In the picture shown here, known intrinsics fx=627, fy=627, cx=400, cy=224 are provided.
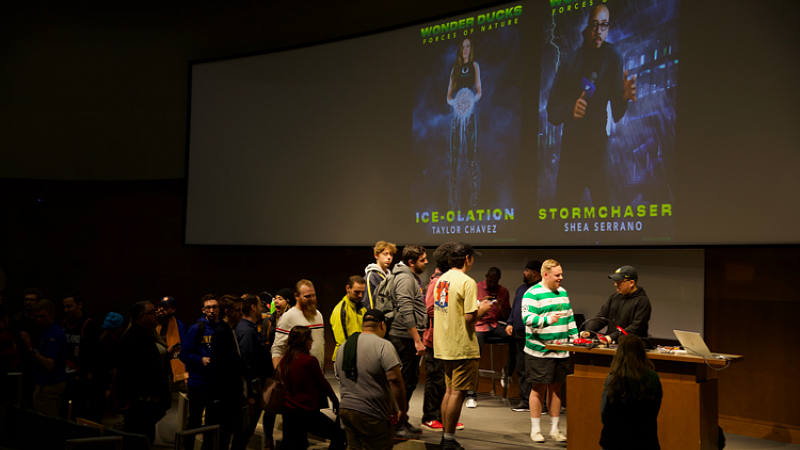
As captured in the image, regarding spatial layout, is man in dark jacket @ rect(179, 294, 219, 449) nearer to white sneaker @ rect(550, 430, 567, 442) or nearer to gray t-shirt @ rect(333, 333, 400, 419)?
gray t-shirt @ rect(333, 333, 400, 419)

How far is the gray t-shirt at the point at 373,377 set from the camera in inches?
149

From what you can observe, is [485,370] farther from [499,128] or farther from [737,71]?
[737,71]

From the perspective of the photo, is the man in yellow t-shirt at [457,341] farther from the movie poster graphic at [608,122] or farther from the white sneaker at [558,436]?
the movie poster graphic at [608,122]

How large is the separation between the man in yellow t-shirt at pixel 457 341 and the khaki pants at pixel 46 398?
127 inches

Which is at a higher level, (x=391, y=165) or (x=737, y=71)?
(x=737, y=71)

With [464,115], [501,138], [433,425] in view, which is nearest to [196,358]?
[433,425]

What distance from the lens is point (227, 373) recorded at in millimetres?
4191

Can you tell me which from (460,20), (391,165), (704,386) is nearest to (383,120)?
(391,165)

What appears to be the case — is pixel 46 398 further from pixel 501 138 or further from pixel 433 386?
pixel 501 138

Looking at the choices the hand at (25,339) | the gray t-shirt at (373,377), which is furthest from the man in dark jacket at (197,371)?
the hand at (25,339)

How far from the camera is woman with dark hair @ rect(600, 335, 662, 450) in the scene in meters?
3.31

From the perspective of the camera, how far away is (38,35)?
400 inches

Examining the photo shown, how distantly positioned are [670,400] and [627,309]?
1.18 meters

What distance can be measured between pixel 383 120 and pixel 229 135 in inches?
105
